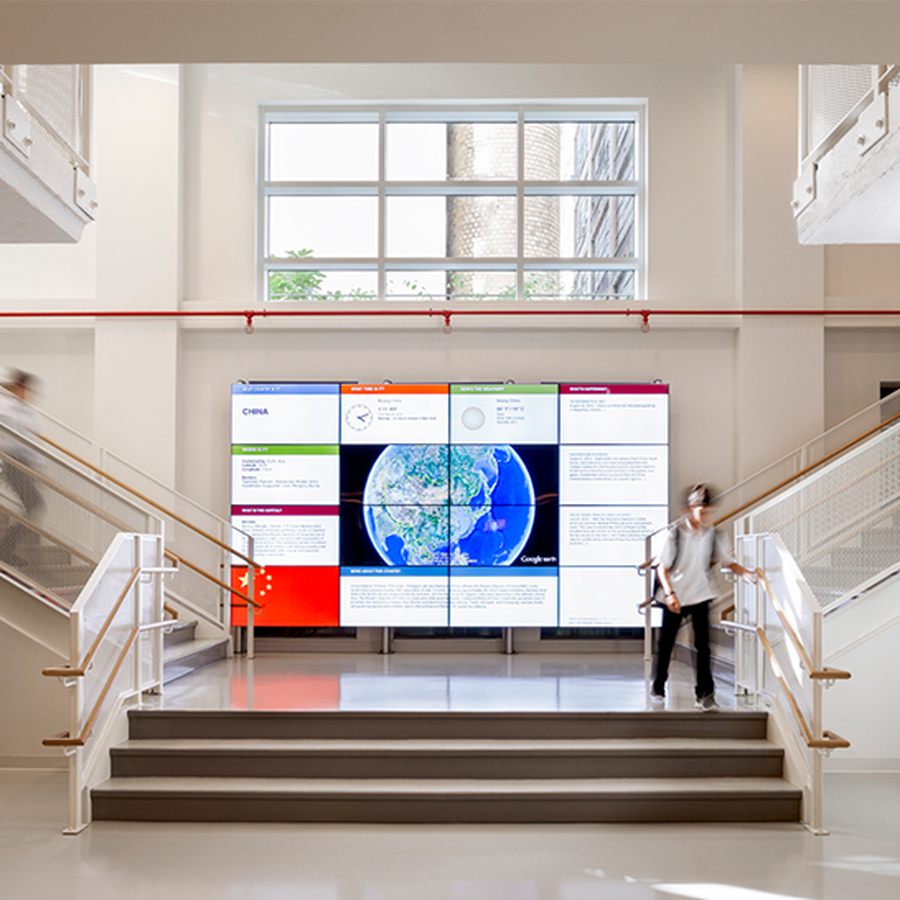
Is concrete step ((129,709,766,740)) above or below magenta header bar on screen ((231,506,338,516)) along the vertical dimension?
below

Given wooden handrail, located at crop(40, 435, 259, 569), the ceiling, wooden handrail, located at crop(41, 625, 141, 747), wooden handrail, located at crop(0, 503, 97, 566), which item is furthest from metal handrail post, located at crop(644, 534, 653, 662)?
the ceiling

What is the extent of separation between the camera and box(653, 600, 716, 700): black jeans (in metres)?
6.18

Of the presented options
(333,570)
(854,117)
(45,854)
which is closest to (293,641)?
(333,570)

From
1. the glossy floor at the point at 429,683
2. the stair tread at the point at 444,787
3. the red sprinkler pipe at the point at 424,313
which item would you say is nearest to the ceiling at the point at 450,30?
the stair tread at the point at 444,787

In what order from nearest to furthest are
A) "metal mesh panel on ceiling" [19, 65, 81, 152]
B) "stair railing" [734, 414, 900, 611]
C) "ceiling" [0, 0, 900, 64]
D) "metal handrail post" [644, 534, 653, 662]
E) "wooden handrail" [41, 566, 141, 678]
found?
"ceiling" [0, 0, 900, 64] < "wooden handrail" [41, 566, 141, 678] < "metal mesh panel on ceiling" [19, 65, 81, 152] < "stair railing" [734, 414, 900, 611] < "metal handrail post" [644, 534, 653, 662]

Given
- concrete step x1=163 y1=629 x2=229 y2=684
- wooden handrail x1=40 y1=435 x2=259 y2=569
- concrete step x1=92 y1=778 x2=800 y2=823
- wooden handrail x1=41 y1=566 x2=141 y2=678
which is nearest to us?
wooden handrail x1=41 y1=566 x2=141 y2=678

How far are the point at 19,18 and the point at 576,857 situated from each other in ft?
15.1

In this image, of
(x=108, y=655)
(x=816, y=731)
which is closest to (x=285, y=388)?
(x=108, y=655)

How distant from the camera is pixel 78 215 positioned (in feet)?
20.5

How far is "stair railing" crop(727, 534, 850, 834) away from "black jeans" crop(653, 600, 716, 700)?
1.04 ft

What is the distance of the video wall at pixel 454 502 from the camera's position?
9492mm

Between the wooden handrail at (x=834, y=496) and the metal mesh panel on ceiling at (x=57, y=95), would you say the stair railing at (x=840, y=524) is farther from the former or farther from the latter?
the metal mesh panel on ceiling at (x=57, y=95)

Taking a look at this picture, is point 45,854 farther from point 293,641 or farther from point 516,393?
point 516,393

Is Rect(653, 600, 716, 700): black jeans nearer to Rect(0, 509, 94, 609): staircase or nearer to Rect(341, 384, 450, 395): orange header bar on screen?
Rect(341, 384, 450, 395): orange header bar on screen
